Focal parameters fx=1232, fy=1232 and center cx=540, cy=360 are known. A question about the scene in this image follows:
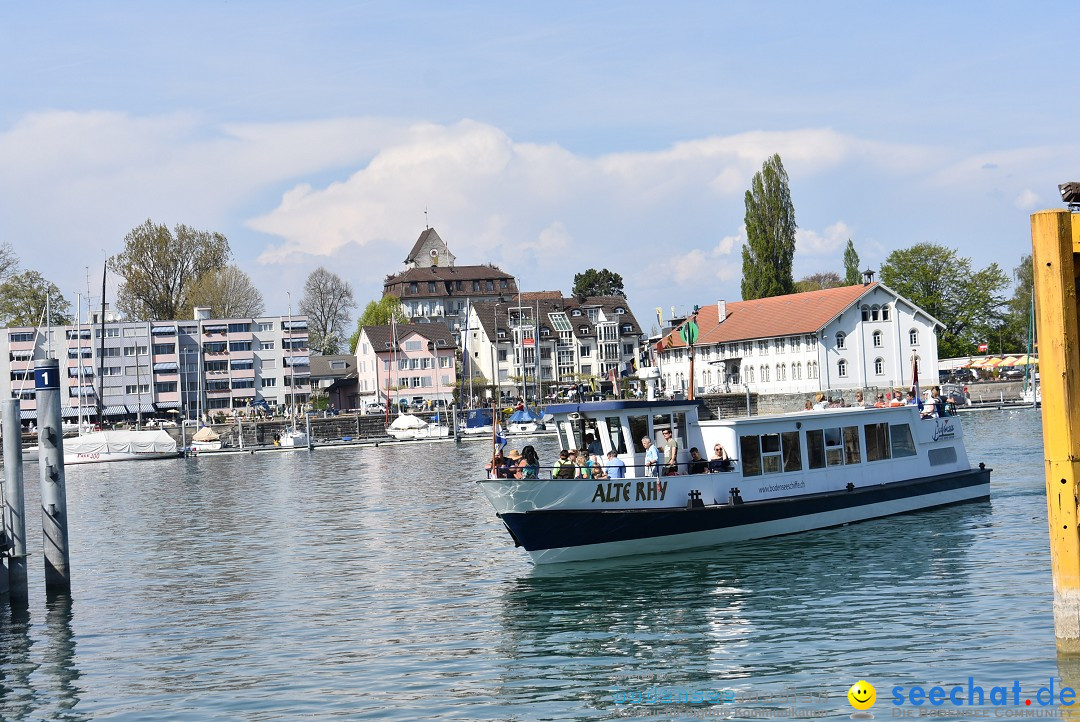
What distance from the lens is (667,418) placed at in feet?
97.2

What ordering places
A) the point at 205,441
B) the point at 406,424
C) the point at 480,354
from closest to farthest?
the point at 205,441, the point at 406,424, the point at 480,354

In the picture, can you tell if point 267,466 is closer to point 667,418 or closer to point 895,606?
point 667,418

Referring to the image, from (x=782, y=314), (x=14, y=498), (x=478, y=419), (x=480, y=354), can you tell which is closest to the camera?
(x=14, y=498)

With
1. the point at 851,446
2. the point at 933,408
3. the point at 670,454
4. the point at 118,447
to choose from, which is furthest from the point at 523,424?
the point at 670,454

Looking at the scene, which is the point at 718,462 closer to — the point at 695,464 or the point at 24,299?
the point at 695,464

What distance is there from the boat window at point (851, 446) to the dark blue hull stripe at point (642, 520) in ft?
3.44

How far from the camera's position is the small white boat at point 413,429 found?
110188 millimetres

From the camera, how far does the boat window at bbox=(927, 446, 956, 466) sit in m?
36.2

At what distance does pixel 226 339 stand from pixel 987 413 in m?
86.0

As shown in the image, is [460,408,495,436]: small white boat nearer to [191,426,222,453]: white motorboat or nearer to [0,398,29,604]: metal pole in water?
[191,426,222,453]: white motorboat

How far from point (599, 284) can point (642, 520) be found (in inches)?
6336

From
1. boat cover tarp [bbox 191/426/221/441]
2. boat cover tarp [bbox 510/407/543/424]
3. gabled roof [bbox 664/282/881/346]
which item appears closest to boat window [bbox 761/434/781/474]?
boat cover tarp [bbox 510/407/543/424]

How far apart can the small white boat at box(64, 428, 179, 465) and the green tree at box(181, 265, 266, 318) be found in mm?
42212

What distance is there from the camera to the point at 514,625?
899 inches
